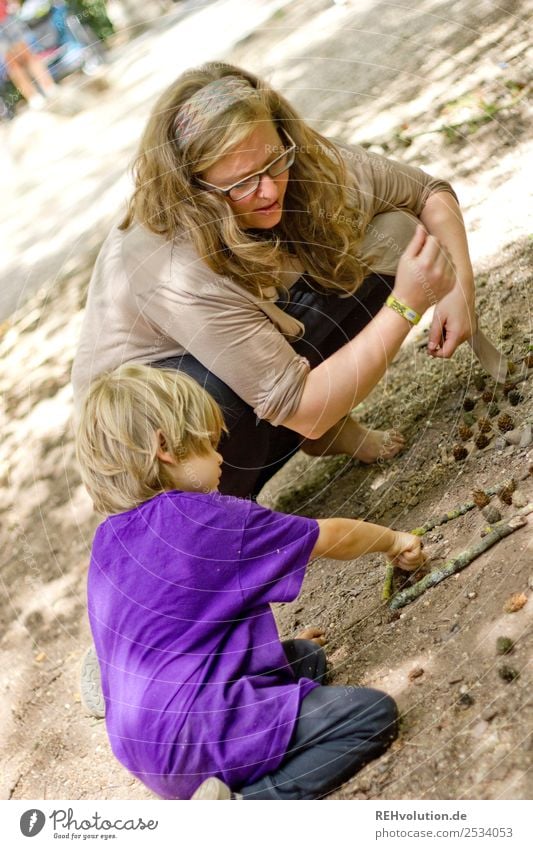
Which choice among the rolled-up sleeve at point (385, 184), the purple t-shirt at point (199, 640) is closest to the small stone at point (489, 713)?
the purple t-shirt at point (199, 640)

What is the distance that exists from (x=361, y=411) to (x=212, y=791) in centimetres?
172

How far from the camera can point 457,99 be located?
10.3ft

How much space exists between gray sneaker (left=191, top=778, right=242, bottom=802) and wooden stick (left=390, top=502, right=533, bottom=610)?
59 centimetres

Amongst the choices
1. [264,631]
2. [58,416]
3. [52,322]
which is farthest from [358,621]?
[52,322]

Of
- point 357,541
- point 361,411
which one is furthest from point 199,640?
point 361,411

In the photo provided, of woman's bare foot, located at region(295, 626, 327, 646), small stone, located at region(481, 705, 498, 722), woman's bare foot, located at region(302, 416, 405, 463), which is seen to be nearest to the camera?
small stone, located at region(481, 705, 498, 722)

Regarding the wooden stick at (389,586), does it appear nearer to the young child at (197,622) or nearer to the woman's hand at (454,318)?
the young child at (197,622)

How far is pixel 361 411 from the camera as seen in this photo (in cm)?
311

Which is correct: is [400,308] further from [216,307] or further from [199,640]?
[199,640]

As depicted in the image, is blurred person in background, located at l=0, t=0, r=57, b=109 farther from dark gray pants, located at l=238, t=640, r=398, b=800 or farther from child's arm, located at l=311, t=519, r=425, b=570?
dark gray pants, located at l=238, t=640, r=398, b=800

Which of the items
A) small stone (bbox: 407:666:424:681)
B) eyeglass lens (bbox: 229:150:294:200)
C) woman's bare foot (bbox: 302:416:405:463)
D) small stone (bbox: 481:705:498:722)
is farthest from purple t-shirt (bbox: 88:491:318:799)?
woman's bare foot (bbox: 302:416:405:463)

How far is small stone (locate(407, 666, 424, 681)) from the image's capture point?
177cm

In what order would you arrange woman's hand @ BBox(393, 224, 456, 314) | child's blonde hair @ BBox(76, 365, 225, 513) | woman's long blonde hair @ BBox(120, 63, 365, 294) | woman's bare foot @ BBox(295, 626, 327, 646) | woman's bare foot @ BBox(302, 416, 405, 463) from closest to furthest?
child's blonde hair @ BBox(76, 365, 225, 513) → woman's long blonde hair @ BBox(120, 63, 365, 294) → woman's hand @ BBox(393, 224, 456, 314) → woman's bare foot @ BBox(295, 626, 327, 646) → woman's bare foot @ BBox(302, 416, 405, 463)
